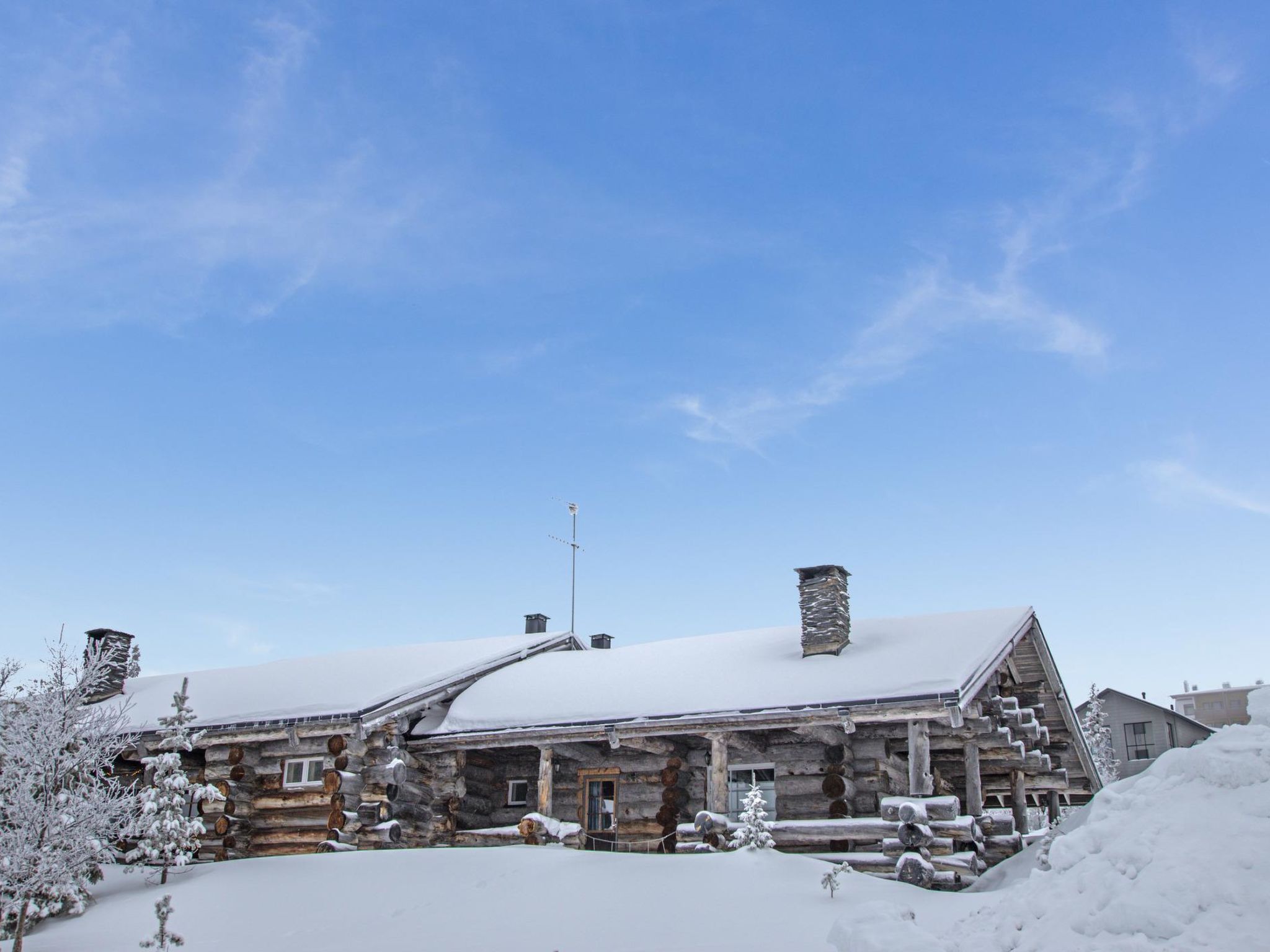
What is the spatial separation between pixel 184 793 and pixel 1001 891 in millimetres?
14942

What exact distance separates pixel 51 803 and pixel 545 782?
27.6ft

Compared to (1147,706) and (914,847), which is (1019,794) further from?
(1147,706)

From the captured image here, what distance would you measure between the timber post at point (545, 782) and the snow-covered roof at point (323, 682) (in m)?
3.40

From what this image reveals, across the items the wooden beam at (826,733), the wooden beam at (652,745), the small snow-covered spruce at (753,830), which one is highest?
the wooden beam at (826,733)

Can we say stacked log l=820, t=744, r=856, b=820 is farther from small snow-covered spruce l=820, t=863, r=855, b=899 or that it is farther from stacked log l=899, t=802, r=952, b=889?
small snow-covered spruce l=820, t=863, r=855, b=899

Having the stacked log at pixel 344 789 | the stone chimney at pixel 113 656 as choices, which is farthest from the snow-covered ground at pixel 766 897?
the stone chimney at pixel 113 656

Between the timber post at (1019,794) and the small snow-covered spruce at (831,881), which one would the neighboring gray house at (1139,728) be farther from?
the small snow-covered spruce at (831,881)

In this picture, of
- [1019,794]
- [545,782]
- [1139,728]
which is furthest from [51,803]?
[1139,728]

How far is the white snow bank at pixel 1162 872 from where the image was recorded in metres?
7.80

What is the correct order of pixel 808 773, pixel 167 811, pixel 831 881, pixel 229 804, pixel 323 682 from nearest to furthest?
pixel 831 881
pixel 167 811
pixel 808 773
pixel 229 804
pixel 323 682

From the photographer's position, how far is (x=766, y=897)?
13812mm

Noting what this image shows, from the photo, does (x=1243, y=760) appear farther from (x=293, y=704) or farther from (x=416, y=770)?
(x=293, y=704)

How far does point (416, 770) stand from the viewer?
21891mm

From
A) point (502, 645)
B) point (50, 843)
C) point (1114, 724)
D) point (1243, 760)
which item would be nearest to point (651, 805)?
point (502, 645)
